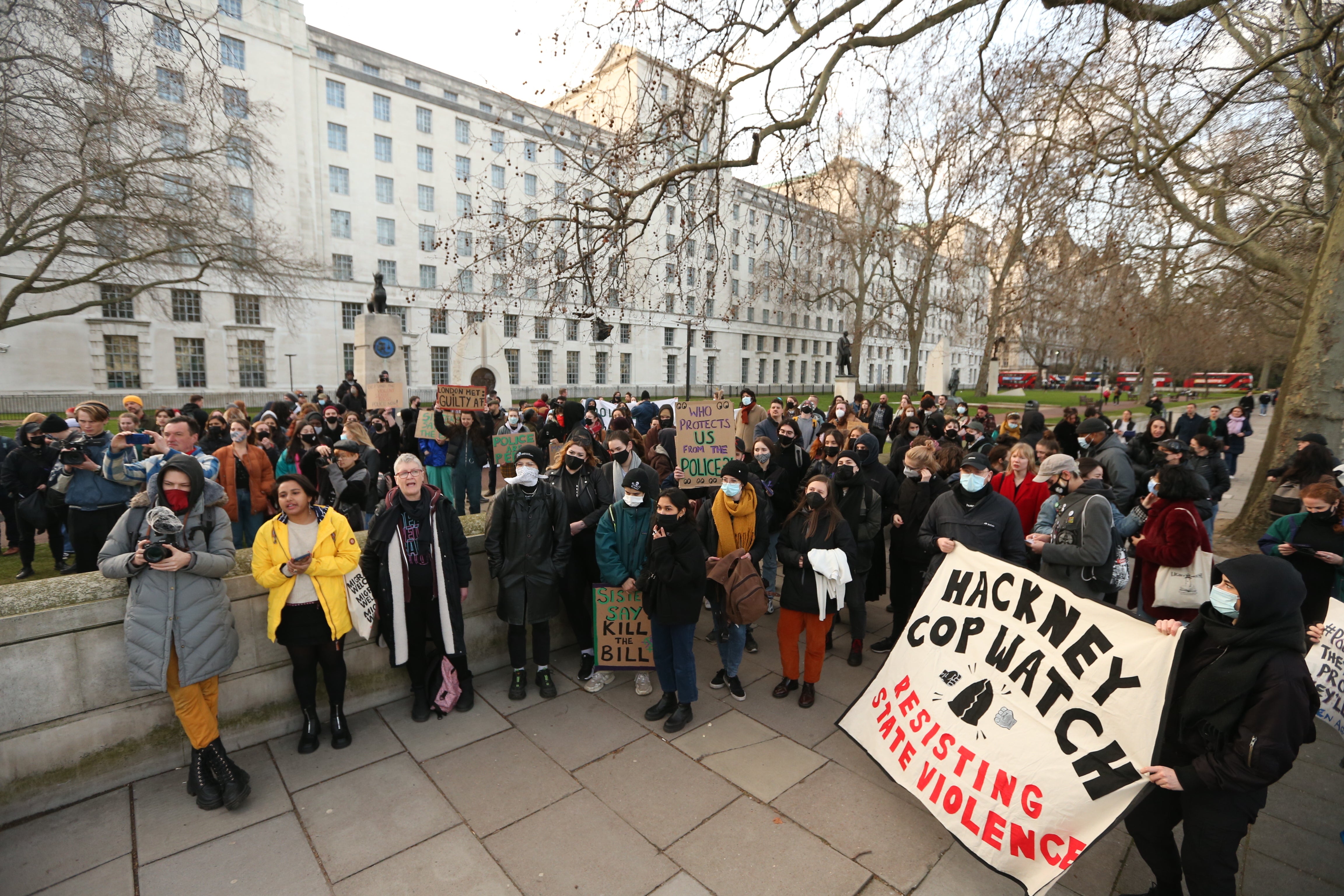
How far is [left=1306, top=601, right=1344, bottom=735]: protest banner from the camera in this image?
3764 millimetres

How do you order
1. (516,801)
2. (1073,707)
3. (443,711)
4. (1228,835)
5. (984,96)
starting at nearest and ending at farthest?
(1228,835)
(1073,707)
(516,801)
(443,711)
(984,96)

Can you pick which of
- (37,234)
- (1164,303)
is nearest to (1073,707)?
(37,234)

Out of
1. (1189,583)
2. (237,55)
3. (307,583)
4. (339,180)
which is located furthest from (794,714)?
(237,55)

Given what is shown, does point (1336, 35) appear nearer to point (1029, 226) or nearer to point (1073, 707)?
point (1029, 226)

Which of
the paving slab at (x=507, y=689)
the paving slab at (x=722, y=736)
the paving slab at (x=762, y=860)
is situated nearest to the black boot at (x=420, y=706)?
the paving slab at (x=507, y=689)

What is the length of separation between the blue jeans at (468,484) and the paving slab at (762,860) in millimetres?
6519

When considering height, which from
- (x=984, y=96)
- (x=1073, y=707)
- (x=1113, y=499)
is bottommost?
(x=1073, y=707)

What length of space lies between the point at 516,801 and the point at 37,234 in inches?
865

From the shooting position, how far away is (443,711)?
179 inches

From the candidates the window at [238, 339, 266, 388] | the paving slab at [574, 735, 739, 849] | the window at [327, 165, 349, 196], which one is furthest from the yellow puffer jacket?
the window at [327, 165, 349, 196]

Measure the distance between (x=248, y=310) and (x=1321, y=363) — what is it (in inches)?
1816

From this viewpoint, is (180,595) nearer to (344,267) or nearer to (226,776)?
(226,776)

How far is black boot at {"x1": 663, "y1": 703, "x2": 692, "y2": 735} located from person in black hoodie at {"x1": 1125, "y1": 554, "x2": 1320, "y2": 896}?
102 inches

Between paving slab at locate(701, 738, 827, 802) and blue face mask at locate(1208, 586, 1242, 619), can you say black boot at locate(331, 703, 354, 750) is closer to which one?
paving slab at locate(701, 738, 827, 802)
